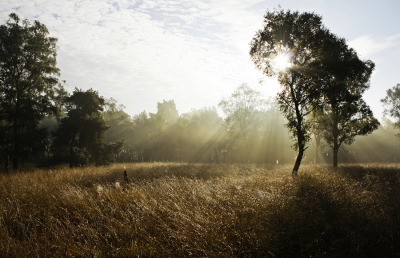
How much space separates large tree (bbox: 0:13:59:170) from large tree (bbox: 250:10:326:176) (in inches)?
759

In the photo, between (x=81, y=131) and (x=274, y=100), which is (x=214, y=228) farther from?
(x=81, y=131)

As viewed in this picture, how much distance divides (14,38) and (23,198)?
1786 centimetres

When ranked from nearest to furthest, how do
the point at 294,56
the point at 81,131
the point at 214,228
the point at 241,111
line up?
the point at 214,228 < the point at 294,56 < the point at 81,131 < the point at 241,111

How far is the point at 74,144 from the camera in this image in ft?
79.1

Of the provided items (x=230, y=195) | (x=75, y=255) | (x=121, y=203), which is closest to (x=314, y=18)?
(x=230, y=195)

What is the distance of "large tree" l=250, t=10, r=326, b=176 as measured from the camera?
570 inches

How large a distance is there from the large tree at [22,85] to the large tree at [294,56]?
19270 millimetres

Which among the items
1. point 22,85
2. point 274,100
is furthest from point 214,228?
point 22,85

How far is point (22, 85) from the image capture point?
18922mm

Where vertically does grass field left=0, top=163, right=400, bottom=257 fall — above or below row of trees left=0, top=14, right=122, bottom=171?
below

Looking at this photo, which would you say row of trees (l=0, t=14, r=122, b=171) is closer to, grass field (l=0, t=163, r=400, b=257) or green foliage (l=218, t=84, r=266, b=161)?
grass field (l=0, t=163, r=400, b=257)

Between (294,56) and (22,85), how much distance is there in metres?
22.9

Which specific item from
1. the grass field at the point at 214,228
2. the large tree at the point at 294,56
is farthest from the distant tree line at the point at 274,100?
the grass field at the point at 214,228

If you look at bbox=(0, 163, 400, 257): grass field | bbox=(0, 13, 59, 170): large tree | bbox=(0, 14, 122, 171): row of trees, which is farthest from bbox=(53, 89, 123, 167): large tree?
bbox=(0, 163, 400, 257): grass field
